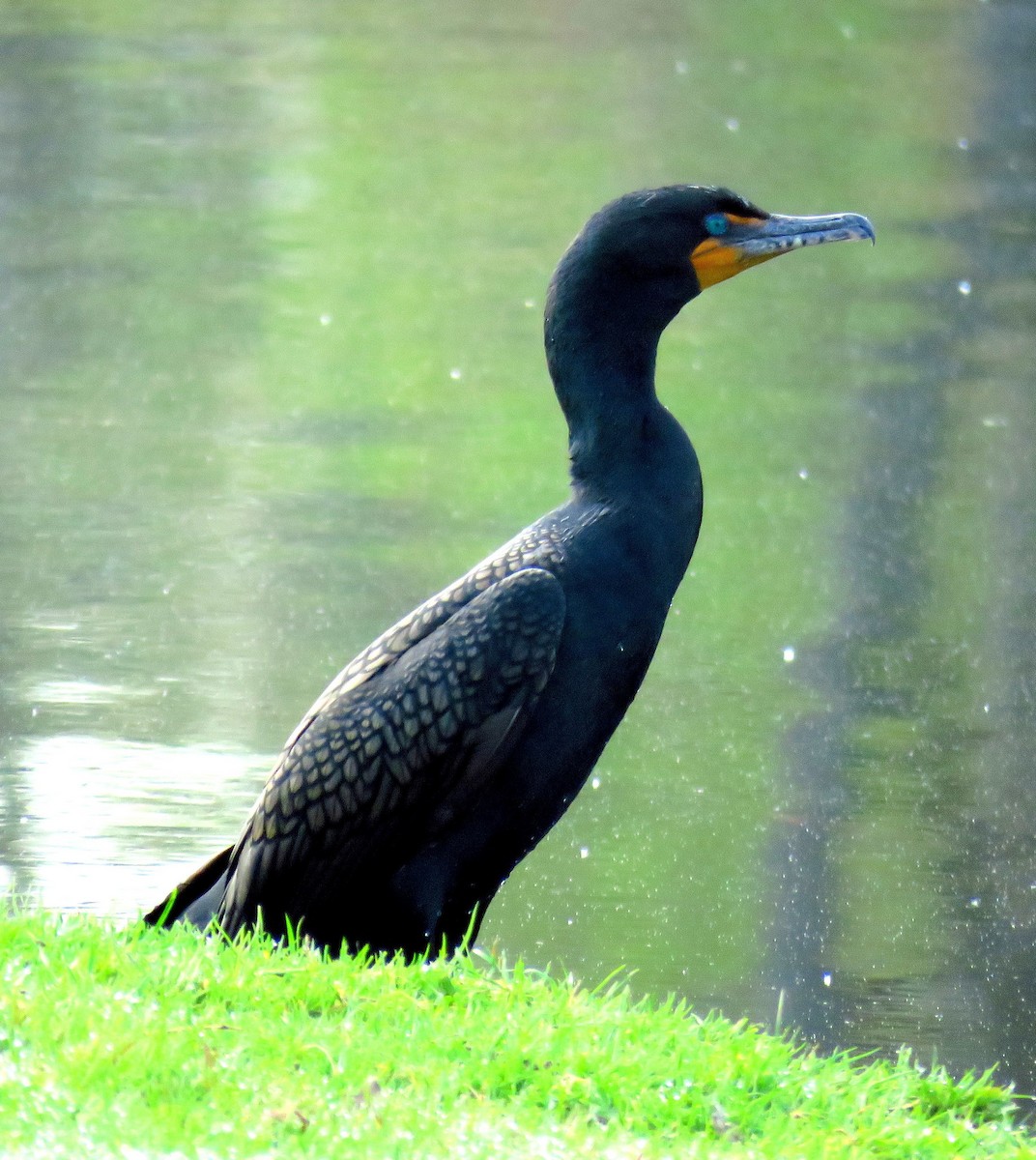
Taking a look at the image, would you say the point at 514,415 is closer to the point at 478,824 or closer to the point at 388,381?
the point at 388,381

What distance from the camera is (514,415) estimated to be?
9.70 metres

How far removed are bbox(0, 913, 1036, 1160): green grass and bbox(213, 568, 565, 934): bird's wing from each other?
0.74 feet

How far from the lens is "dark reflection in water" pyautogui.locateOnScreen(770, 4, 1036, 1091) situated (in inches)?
205

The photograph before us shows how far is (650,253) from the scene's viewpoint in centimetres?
440

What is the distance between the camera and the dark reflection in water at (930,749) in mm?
5199

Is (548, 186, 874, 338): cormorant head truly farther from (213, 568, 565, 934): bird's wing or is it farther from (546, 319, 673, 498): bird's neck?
(213, 568, 565, 934): bird's wing

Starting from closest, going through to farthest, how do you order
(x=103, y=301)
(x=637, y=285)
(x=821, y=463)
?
(x=637, y=285)
(x=821, y=463)
(x=103, y=301)

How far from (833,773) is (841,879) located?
67 cm

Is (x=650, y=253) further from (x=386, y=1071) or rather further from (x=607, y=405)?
(x=386, y=1071)

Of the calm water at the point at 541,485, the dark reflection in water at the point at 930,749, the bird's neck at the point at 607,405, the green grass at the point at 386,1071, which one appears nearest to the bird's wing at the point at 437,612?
the bird's neck at the point at 607,405

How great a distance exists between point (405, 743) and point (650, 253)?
3.64 ft

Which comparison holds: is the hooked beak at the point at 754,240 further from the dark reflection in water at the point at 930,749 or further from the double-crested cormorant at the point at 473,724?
the dark reflection in water at the point at 930,749

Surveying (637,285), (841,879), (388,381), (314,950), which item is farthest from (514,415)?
(314,950)

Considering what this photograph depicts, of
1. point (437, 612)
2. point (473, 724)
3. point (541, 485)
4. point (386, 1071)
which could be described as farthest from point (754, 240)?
point (541, 485)
